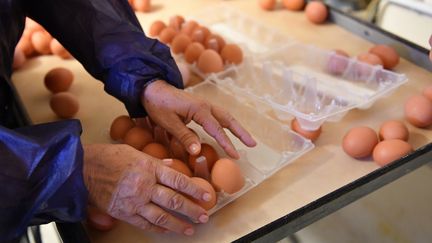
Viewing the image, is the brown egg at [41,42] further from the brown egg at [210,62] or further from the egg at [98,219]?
the egg at [98,219]

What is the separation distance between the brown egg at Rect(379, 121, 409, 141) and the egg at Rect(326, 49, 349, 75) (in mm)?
270

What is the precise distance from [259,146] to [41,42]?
774 millimetres

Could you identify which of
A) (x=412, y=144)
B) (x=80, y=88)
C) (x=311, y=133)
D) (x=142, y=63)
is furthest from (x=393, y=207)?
(x=80, y=88)

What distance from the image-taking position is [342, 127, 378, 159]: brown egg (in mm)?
853

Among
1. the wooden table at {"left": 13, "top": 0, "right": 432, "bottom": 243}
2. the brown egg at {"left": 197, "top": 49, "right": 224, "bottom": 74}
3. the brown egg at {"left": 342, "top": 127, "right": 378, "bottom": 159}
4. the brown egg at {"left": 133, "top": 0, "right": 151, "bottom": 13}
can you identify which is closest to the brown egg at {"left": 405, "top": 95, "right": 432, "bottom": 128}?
the wooden table at {"left": 13, "top": 0, "right": 432, "bottom": 243}

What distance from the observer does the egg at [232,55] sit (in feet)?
3.89

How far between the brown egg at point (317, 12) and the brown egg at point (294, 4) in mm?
72

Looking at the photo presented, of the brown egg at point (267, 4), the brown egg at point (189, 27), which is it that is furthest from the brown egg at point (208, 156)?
the brown egg at point (267, 4)

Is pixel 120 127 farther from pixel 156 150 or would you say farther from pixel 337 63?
pixel 337 63

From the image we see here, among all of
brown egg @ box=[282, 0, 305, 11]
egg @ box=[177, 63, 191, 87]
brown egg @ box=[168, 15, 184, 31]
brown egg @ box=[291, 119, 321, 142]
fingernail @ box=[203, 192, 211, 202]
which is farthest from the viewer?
A: brown egg @ box=[282, 0, 305, 11]

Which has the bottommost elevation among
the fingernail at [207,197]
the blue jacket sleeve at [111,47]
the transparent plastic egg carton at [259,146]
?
the transparent plastic egg carton at [259,146]

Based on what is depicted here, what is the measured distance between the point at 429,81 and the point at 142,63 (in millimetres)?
729

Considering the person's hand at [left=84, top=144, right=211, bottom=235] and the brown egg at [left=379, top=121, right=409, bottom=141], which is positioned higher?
the person's hand at [left=84, top=144, right=211, bottom=235]

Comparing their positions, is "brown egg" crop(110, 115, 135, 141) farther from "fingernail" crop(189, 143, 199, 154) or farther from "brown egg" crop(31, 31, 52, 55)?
"brown egg" crop(31, 31, 52, 55)
